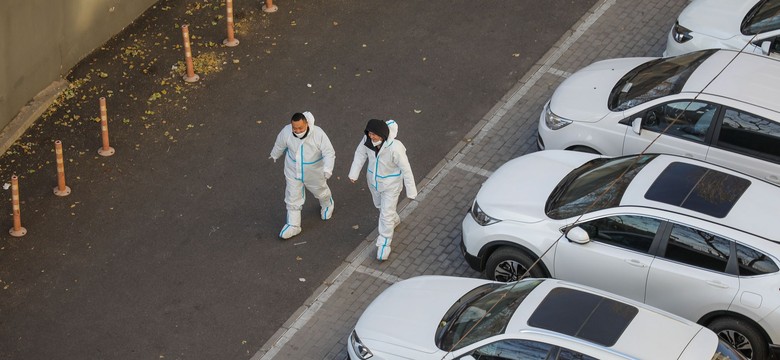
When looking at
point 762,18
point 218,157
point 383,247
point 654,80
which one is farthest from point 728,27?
point 218,157

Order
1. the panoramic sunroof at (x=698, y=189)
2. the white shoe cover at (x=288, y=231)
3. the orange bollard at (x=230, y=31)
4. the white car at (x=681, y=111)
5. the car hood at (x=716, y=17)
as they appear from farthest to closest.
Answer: the orange bollard at (x=230, y=31) < the car hood at (x=716, y=17) < the white shoe cover at (x=288, y=231) < the white car at (x=681, y=111) < the panoramic sunroof at (x=698, y=189)

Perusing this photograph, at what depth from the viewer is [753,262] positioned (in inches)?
450

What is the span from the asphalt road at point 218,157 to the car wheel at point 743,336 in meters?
4.47

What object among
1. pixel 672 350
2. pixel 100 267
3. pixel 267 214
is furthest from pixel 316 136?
pixel 672 350

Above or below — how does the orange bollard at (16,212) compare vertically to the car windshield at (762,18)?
below

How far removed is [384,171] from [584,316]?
345 cm

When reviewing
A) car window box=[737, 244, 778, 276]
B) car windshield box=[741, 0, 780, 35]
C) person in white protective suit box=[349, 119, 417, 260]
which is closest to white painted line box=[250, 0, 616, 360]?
person in white protective suit box=[349, 119, 417, 260]

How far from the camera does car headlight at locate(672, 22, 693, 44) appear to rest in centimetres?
1567

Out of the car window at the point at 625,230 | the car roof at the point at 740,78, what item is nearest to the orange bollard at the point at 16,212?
the car window at the point at 625,230

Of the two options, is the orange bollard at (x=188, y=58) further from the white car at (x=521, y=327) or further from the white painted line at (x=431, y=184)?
the white car at (x=521, y=327)

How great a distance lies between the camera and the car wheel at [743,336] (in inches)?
456

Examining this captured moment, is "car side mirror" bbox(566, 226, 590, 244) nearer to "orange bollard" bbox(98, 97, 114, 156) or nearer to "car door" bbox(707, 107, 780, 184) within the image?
"car door" bbox(707, 107, 780, 184)

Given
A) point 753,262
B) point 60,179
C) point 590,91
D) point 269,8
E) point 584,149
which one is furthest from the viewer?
point 269,8

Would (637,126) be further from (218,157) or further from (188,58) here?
(188,58)
